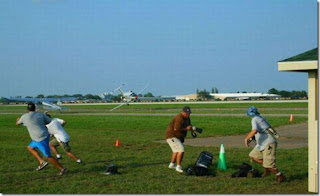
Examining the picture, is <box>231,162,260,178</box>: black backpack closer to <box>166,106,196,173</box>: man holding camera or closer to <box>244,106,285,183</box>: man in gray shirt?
<box>244,106,285,183</box>: man in gray shirt

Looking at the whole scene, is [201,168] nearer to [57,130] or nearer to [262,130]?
[262,130]

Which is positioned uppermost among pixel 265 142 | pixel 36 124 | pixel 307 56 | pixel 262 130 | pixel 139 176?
pixel 307 56

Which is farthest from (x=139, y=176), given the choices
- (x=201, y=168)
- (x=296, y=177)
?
(x=296, y=177)

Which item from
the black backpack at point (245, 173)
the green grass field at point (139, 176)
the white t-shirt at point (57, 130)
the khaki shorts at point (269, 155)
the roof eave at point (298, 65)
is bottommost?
the green grass field at point (139, 176)

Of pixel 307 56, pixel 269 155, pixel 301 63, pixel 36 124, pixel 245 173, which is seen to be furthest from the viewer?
pixel 36 124

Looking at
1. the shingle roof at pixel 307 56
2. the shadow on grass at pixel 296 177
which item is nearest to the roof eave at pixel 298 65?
the shingle roof at pixel 307 56

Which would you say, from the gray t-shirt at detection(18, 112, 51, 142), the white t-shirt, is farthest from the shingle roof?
the white t-shirt

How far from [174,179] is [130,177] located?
1106 mm

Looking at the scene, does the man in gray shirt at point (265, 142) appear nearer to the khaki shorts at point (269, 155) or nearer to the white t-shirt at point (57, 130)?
the khaki shorts at point (269, 155)

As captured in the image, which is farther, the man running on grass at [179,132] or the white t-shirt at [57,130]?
the white t-shirt at [57,130]

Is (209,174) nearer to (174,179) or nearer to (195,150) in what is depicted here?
(174,179)

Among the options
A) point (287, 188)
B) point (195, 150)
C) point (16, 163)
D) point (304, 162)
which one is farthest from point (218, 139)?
point (287, 188)

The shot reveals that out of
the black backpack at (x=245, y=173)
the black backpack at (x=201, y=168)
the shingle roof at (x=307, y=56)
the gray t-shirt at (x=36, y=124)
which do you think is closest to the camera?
the shingle roof at (x=307, y=56)

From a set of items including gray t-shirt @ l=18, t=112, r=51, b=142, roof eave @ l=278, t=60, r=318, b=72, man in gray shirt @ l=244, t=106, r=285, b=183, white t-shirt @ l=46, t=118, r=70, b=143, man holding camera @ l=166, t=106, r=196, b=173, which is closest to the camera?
roof eave @ l=278, t=60, r=318, b=72
